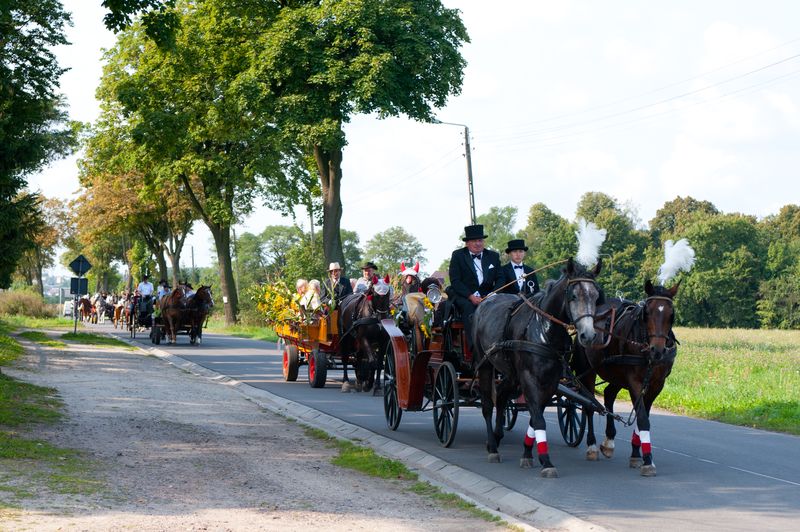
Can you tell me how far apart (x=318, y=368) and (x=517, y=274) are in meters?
8.56

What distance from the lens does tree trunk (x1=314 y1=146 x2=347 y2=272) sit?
3844cm

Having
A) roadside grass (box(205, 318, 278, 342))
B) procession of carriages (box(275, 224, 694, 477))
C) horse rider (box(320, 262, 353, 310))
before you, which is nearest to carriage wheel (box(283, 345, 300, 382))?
horse rider (box(320, 262, 353, 310))

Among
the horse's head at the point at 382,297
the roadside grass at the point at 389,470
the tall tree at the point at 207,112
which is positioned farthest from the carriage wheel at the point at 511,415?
the tall tree at the point at 207,112

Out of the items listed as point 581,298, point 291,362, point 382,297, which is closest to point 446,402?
point 581,298

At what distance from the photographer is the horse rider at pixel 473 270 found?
11648 mm

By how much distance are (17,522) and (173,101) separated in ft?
128

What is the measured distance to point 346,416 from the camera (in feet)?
49.3

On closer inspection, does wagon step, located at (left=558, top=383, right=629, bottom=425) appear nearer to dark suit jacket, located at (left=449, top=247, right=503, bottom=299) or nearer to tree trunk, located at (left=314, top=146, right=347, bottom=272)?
dark suit jacket, located at (left=449, top=247, right=503, bottom=299)

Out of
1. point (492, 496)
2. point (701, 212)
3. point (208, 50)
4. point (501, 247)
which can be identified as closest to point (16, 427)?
point (492, 496)

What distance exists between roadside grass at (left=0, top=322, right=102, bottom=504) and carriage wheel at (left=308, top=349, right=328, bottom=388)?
18.3 ft

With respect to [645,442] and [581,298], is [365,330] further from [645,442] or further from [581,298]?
[581,298]

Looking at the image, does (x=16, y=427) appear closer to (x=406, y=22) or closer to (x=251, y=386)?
(x=251, y=386)

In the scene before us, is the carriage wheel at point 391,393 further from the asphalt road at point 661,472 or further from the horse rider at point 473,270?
the horse rider at point 473,270

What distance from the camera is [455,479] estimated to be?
388 inches
